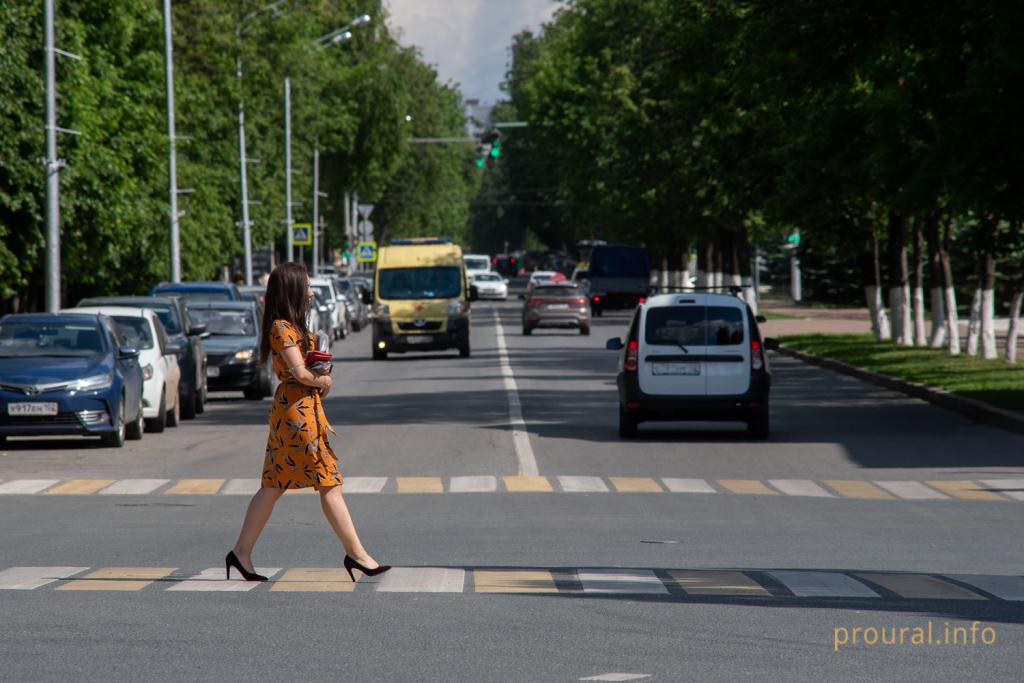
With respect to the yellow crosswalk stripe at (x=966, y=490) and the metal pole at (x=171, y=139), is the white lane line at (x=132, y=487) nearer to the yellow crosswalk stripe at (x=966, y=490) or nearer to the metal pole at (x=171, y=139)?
the yellow crosswalk stripe at (x=966, y=490)

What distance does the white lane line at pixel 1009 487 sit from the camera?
54.7 ft

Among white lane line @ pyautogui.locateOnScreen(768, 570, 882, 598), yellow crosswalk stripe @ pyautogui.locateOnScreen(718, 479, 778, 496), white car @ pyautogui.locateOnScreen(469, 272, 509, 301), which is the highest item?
white car @ pyautogui.locateOnScreen(469, 272, 509, 301)

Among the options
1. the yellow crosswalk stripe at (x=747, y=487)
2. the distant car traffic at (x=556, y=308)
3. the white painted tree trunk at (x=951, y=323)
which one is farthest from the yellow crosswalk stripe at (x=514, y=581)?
the distant car traffic at (x=556, y=308)

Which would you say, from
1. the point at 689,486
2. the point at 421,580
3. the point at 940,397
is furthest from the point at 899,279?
the point at 421,580

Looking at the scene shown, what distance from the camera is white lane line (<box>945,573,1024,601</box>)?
1023 cm

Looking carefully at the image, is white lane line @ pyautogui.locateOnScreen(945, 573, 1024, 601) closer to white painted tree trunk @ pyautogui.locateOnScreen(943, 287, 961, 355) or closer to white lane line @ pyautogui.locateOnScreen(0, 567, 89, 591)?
white lane line @ pyautogui.locateOnScreen(0, 567, 89, 591)

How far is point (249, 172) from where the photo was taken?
74812 mm

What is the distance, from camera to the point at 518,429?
80.7ft

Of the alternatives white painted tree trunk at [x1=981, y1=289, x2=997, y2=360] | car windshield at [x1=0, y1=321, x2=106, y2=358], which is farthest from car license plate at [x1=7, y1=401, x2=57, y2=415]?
white painted tree trunk at [x1=981, y1=289, x2=997, y2=360]

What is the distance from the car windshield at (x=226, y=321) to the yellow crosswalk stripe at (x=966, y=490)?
17.2 meters

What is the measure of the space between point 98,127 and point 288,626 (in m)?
31.0

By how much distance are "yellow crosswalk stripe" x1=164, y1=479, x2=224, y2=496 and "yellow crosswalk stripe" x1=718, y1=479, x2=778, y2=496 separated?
4457 millimetres

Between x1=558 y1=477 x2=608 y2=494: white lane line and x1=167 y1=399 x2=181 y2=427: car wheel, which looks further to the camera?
x1=167 y1=399 x2=181 y2=427: car wheel

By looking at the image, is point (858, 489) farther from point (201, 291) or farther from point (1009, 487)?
point (201, 291)
